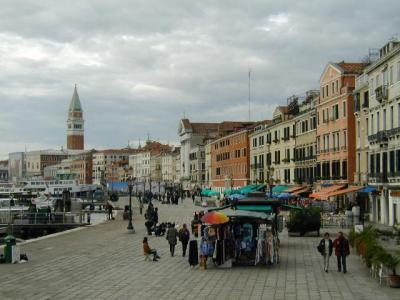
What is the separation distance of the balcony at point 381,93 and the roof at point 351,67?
13.7m

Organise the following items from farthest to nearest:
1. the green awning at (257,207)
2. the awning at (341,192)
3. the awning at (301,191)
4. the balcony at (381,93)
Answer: the awning at (301,191), the awning at (341,192), the balcony at (381,93), the green awning at (257,207)

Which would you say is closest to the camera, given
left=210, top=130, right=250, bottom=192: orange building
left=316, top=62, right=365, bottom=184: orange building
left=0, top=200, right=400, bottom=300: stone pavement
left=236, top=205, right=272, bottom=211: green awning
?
left=0, top=200, right=400, bottom=300: stone pavement

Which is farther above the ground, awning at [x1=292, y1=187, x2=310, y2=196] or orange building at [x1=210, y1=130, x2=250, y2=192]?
orange building at [x1=210, y1=130, x2=250, y2=192]

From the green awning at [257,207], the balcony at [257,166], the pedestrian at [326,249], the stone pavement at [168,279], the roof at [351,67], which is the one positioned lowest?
the stone pavement at [168,279]

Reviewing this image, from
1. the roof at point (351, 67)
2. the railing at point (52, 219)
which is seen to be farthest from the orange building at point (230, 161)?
the railing at point (52, 219)

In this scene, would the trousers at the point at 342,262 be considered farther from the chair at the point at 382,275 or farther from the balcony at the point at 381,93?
the balcony at the point at 381,93

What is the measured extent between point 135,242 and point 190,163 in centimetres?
12721

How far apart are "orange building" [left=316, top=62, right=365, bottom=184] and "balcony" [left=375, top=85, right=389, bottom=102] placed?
11301 millimetres

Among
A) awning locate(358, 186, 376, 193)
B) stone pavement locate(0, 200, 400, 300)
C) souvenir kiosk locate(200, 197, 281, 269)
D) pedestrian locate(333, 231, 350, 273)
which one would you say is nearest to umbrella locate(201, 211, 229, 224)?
souvenir kiosk locate(200, 197, 281, 269)

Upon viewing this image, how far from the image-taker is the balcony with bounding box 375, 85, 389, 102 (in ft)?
155

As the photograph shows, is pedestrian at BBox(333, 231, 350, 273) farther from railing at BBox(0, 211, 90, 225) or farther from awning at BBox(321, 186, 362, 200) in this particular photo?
railing at BBox(0, 211, 90, 225)

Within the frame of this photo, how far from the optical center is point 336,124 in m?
64.3

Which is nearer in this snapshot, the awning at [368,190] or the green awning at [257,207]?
the green awning at [257,207]

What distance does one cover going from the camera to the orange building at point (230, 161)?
361ft
